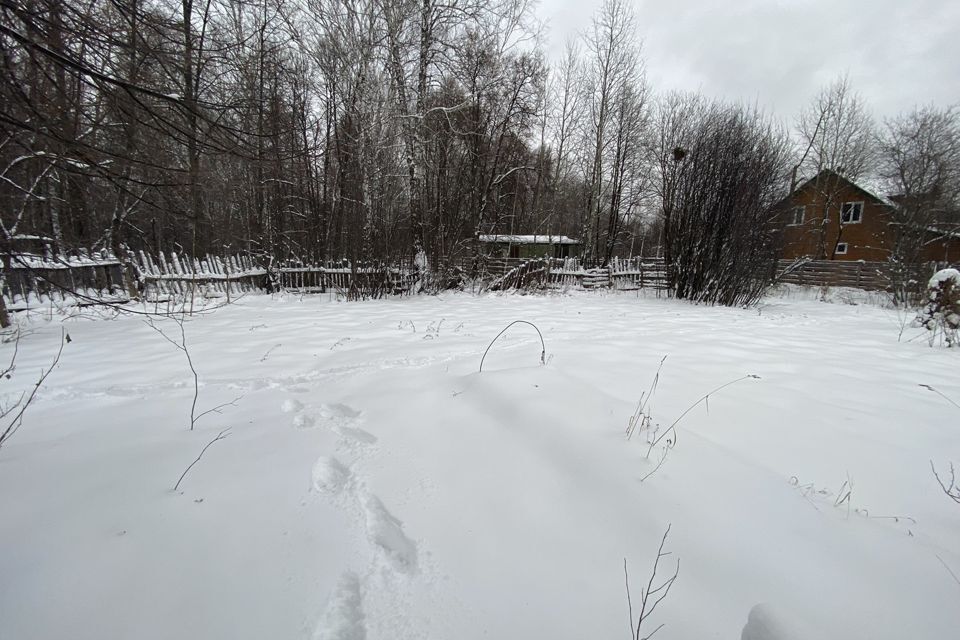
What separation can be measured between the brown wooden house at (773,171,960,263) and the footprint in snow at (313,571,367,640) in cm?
2586

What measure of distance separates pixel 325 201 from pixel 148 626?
1186 centimetres

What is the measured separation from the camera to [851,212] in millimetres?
21781

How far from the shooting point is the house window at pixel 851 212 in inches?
845

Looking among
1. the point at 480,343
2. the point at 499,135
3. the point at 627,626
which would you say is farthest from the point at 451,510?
the point at 499,135

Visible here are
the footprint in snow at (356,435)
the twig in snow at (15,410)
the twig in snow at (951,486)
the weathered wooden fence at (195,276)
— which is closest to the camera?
the twig in snow at (951,486)

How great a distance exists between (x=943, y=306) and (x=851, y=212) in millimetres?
24020

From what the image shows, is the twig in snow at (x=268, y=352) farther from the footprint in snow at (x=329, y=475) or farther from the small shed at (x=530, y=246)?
the small shed at (x=530, y=246)

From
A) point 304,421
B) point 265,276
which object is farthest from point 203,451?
point 265,276

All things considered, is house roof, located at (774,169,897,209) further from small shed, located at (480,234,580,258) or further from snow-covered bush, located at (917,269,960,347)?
snow-covered bush, located at (917,269,960,347)

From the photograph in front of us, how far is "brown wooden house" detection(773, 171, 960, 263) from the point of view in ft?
66.8

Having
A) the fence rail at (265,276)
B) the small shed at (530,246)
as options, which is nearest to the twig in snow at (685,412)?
the fence rail at (265,276)

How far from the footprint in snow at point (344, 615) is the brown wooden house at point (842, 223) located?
2586 centimetres

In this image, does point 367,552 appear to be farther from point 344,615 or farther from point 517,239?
point 517,239

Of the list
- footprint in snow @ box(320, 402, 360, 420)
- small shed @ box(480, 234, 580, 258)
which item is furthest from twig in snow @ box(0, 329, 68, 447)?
small shed @ box(480, 234, 580, 258)
